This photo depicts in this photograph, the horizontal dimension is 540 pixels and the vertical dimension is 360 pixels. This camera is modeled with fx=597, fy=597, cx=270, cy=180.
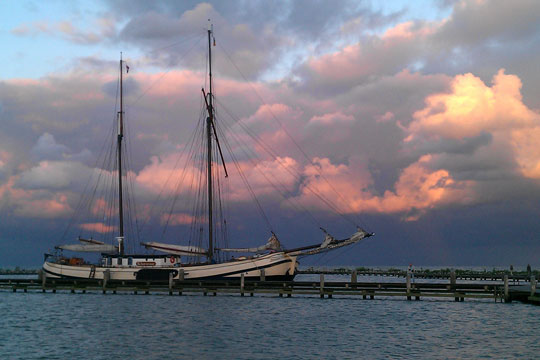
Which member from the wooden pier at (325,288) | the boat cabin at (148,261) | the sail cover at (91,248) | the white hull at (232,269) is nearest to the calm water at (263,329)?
the wooden pier at (325,288)

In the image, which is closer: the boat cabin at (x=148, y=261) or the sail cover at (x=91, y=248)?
the boat cabin at (x=148, y=261)

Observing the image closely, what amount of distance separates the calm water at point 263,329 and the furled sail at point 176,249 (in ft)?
39.2

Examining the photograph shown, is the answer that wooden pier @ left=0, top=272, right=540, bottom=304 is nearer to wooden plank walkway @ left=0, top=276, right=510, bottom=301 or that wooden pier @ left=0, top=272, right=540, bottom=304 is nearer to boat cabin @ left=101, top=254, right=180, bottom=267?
wooden plank walkway @ left=0, top=276, right=510, bottom=301

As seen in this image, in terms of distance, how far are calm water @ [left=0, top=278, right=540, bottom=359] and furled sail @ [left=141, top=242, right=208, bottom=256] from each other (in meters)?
11.9

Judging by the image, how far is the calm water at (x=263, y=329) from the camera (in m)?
30.8

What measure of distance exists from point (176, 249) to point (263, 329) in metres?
34.2

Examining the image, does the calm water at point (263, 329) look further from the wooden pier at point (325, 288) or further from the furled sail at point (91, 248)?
the furled sail at point (91, 248)

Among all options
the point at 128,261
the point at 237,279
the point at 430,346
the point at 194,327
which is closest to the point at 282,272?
the point at 237,279

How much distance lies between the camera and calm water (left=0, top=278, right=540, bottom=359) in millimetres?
30766

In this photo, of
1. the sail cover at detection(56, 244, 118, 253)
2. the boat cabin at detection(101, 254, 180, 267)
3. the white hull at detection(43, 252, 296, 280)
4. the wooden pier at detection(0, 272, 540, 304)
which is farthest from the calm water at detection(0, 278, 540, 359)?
the sail cover at detection(56, 244, 118, 253)

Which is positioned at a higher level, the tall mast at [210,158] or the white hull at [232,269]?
the tall mast at [210,158]

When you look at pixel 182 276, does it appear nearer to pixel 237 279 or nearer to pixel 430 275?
pixel 237 279

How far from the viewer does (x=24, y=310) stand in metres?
51.7

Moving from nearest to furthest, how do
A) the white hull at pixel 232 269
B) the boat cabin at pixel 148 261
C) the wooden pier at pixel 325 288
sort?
the wooden pier at pixel 325 288, the white hull at pixel 232 269, the boat cabin at pixel 148 261
